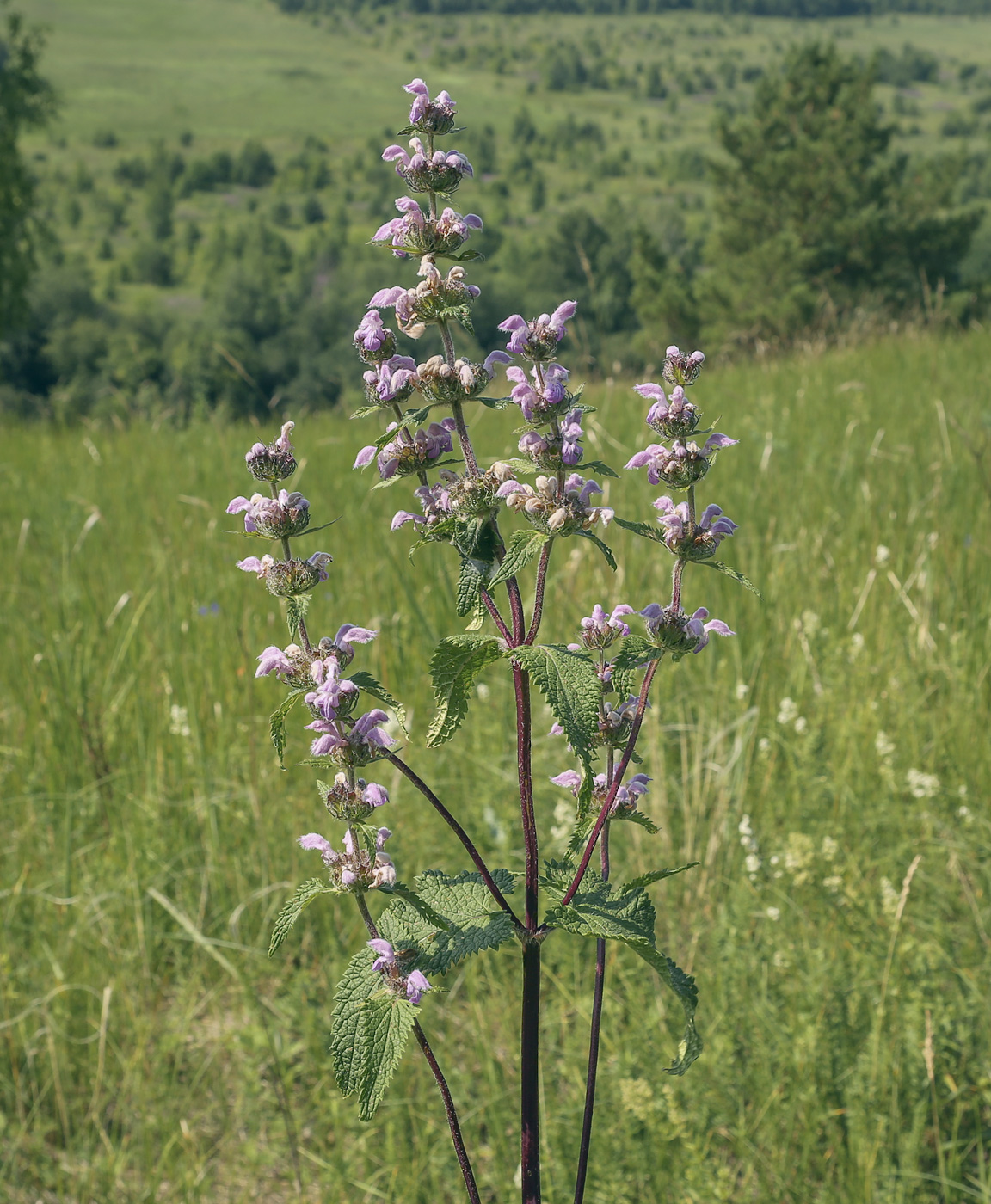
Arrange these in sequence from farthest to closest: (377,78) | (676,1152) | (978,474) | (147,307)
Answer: (377,78)
(147,307)
(978,474)
(676,1152)

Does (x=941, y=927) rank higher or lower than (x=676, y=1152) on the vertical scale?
higher

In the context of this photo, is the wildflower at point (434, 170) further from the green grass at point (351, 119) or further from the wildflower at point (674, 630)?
the green grass at point (351, 119)

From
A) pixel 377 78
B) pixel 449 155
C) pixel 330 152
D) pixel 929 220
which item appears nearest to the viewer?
pixel 449 155

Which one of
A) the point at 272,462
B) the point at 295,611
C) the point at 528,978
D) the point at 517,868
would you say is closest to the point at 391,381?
the point at 272,462

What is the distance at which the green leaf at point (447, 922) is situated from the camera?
1.06m

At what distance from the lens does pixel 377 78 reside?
7766 inches

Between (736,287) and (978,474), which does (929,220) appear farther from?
(978,474)

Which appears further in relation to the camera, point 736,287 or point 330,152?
point 330,152

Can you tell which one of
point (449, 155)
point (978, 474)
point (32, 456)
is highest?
point (449, 155)

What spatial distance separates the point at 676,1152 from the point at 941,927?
822mm

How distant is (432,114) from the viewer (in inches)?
42.7

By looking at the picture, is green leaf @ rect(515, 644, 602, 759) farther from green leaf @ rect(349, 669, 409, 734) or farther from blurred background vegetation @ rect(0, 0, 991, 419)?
blurred background vegetation @ rect(0, 0, 991, 419)

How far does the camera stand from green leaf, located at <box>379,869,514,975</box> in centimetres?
106

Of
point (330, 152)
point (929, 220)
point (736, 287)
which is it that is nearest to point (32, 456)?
point (736, 287)
